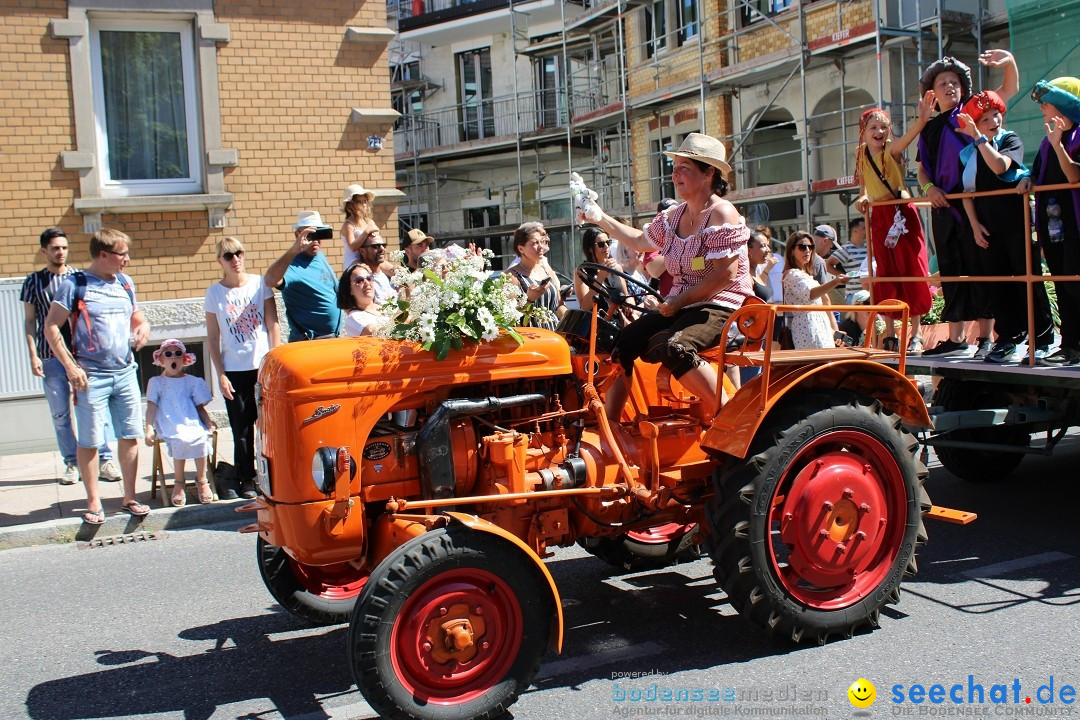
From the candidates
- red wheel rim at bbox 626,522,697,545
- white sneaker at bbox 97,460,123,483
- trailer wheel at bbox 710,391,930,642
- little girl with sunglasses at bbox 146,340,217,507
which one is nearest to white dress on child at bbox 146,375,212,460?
little girl with sunglasses at bbox 146,340,217,507

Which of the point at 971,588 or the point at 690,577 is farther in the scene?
the point at 690,577

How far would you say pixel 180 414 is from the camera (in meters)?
7.54

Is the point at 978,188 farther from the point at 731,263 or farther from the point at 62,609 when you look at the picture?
the point at 62,609

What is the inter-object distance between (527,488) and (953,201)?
3.94 meters

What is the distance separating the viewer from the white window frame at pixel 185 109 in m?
10.4

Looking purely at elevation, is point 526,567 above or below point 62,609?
above

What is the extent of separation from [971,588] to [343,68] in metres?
8.67

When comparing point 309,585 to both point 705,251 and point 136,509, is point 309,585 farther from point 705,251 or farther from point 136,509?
point 136,509

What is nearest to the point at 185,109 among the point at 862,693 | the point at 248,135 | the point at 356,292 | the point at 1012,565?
the point at 248,135

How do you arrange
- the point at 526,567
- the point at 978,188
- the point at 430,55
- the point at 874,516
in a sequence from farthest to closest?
1. the point at 430,55
2. the point at 978,188
3. the point at 874,516
4. the point at 526,567

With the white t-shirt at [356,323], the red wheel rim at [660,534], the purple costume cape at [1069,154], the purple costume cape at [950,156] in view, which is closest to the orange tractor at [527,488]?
the red wheel rim at [660,534]

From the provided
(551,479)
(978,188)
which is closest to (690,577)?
(551,479)

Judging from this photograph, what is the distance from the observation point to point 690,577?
17.4 feet

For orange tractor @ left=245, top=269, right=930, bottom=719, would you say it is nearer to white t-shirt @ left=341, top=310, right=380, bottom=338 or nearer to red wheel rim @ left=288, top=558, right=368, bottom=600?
red wheel rim @ left=288, top=558, right=368, bottom=600
